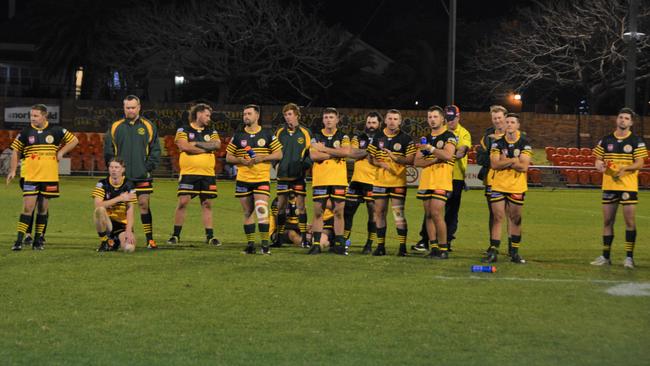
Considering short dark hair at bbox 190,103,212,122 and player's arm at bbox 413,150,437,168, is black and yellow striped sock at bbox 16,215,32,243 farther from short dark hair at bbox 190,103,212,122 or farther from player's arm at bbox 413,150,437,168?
player's arm at bbox 413,150,437,168

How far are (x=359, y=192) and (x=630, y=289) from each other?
4.85 m

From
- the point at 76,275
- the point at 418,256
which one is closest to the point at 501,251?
the point at 418,256

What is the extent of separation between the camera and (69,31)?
188 feet

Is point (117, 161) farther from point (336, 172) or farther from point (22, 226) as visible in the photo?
point (336, 172)

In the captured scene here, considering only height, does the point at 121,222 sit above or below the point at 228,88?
below

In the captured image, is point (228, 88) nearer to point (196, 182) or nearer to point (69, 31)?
point (69, 31)

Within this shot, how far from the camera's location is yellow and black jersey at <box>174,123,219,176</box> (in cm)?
1488

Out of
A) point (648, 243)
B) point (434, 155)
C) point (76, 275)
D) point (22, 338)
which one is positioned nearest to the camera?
point (22, 338)

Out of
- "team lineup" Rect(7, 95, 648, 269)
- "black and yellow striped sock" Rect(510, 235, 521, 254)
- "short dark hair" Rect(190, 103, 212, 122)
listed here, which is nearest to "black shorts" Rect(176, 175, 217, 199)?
"team lineup" Rect(7, 95, 648, 269)

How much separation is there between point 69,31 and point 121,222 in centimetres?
4595

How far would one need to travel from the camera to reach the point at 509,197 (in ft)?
43.9

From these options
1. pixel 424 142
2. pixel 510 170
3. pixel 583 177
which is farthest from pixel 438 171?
pixel 583 177

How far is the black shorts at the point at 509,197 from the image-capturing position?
43.7ft

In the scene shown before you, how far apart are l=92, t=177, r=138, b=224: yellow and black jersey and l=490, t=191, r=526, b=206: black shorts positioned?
507 cm
